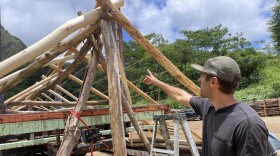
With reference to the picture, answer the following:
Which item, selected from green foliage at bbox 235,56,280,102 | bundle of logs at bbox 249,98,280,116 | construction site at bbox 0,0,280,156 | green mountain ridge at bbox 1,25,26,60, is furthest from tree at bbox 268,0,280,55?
green mountain ridge at bbox 1,25,26,60

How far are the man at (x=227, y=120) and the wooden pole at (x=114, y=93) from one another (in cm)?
237

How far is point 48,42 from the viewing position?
15.9ft

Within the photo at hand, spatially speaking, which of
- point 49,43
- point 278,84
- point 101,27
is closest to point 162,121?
point 101,27

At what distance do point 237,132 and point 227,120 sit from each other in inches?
5.2

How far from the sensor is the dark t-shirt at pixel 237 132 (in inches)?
72.2

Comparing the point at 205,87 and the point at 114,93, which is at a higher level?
the point at 114,93

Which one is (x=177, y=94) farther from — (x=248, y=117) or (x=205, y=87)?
(x=248, y=117)

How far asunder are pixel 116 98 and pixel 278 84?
20415 mm

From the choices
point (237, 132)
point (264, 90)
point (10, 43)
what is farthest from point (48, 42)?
point (10, 43)

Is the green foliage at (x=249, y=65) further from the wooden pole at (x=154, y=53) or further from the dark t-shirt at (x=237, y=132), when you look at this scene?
the dark t-shirt at (x=237, y=132)

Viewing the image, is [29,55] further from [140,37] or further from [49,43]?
[140,37]

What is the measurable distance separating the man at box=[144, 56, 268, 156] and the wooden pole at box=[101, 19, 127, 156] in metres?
2.37

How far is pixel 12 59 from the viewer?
4656mm

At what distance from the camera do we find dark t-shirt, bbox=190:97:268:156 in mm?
1834
